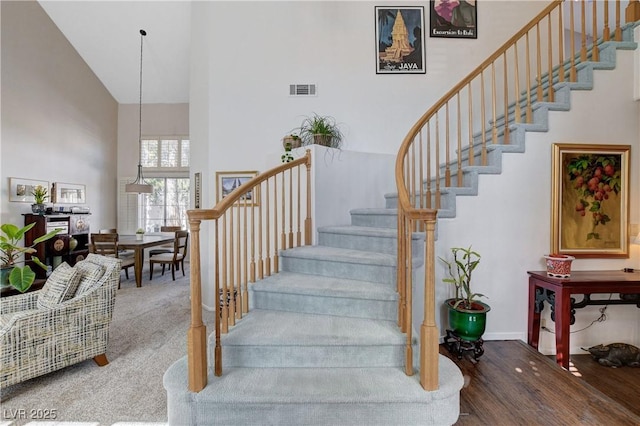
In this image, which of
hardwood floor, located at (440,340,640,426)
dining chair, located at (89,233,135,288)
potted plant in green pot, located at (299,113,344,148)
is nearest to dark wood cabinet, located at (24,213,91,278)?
dining chair, located at (89,233,135,288)

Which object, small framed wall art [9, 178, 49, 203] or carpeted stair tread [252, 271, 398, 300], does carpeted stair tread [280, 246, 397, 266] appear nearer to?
carpeted stair tread [252, 271, 398, 300]

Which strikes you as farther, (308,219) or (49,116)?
(49,116)

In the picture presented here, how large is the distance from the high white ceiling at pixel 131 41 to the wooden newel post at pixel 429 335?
597 centimetres

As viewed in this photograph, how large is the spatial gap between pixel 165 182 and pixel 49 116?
2.44 meters

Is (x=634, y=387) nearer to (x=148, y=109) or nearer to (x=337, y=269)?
(x=337, y=269)

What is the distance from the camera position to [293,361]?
1.79 meters

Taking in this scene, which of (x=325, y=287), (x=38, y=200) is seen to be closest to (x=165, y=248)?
(x=38, y=200)

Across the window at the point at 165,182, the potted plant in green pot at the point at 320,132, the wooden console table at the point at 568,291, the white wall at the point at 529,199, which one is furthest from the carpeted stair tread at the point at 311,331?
the window at the point at 165,182

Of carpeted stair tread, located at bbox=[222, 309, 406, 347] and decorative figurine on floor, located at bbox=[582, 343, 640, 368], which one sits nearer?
carpeted stair tread, located at bbox=[222, 309, 406, 347]

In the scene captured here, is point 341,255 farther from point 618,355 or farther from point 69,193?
point 69,193

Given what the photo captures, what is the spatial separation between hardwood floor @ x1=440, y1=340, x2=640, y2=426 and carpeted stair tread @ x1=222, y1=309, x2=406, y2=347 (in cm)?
68

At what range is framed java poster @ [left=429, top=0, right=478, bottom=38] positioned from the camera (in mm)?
3996

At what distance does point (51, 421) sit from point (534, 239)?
4.10 meters

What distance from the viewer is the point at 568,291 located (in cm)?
A: 240
